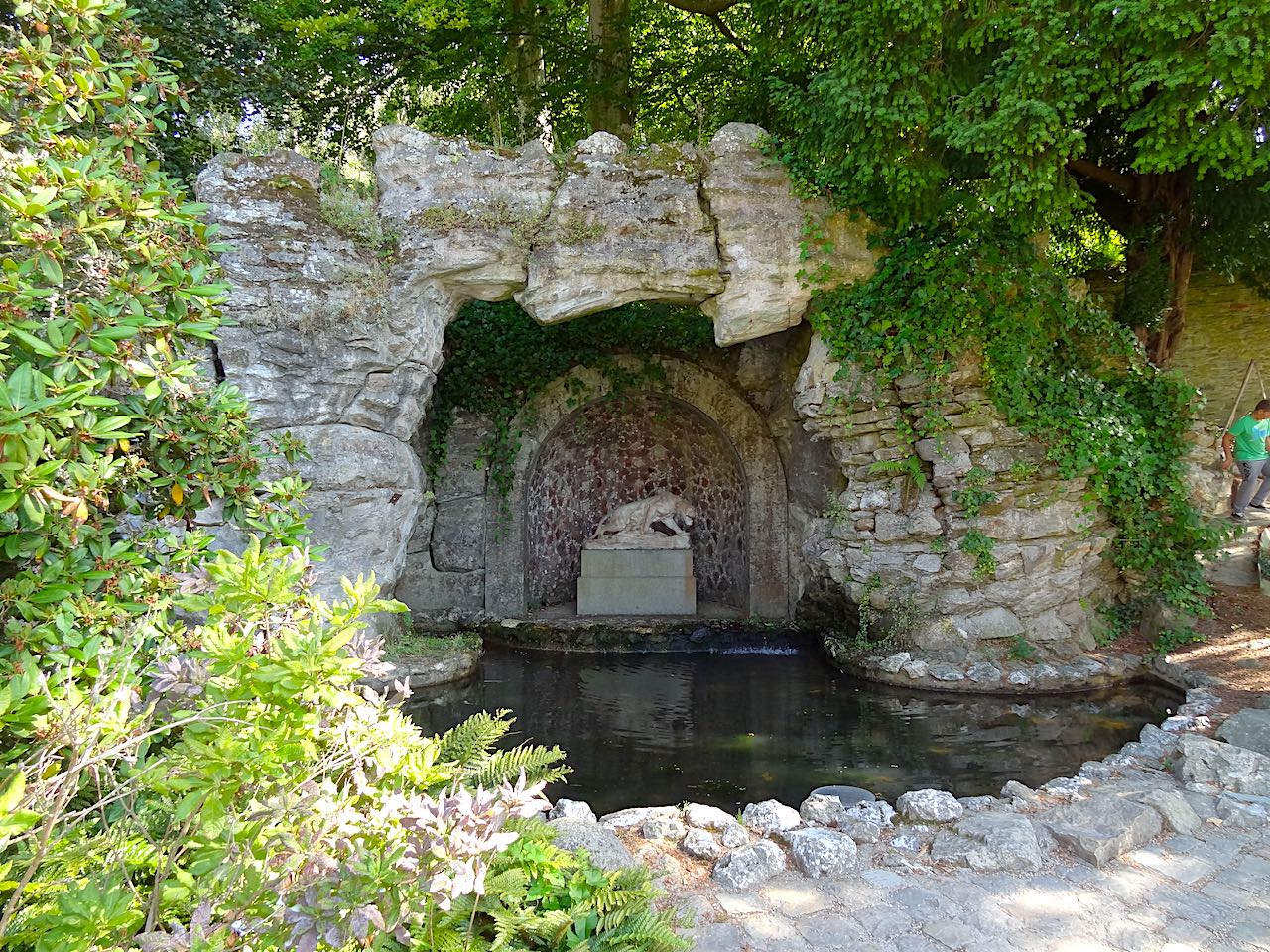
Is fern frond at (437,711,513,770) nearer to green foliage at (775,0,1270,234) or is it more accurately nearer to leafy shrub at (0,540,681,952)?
leafy shrub at (0,540,681,952)

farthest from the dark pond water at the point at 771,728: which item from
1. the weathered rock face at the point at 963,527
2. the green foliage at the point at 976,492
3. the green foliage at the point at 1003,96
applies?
the green foliage at the point at 1003,96

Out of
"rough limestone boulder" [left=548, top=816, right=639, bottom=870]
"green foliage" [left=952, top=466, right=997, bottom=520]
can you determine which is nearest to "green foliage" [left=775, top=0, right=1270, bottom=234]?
"green foliage" [left=952, top=466, right=997, bottom=520]

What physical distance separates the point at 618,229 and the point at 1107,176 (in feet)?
14.5

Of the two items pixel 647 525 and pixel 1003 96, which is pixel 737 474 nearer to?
pixel 647 525

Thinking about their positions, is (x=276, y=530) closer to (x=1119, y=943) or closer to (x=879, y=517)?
(x=1119, y=943)

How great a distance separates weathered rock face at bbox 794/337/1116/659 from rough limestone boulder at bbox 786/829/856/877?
Result: 3.57 m

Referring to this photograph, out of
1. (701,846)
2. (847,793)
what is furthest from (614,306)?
(701,846)

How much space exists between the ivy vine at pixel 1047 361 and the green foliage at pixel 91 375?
16.7 ft

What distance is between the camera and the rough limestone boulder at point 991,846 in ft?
9.48

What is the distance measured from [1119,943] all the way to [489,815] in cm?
209

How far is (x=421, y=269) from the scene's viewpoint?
6039 mm

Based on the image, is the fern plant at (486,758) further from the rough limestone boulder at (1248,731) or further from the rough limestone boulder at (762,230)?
the rough limestone boulder at (762,230)

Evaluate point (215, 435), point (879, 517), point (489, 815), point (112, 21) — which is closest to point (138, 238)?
point (215, 435)

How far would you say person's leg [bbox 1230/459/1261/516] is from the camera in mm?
7551
